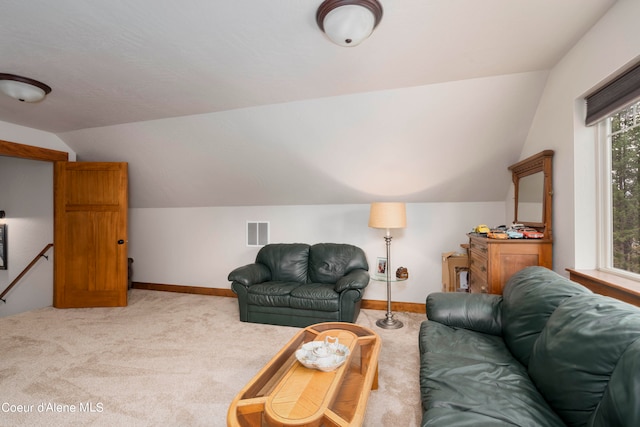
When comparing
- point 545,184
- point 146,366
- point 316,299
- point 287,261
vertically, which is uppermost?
point 545,184

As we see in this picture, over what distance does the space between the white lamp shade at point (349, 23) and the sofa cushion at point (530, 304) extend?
1.83 m

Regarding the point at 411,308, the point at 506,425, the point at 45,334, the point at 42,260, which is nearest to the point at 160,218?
the point at 42,260

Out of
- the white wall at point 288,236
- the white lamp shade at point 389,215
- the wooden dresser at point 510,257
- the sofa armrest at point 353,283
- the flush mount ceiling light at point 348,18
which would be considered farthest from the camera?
the white wall at point 288,236

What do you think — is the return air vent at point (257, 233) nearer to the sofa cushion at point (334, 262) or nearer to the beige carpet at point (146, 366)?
the sofa cushion at point (334, 262)

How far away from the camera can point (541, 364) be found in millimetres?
1412

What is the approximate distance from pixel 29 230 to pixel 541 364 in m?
6.08

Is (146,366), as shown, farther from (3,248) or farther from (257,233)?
(3,248)

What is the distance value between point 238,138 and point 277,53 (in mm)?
1567

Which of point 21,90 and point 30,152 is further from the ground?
point 21,90

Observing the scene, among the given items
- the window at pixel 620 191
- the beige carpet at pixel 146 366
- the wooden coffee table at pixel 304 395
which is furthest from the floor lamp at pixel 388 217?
the window at pixel 620 191

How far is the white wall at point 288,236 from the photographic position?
380cm

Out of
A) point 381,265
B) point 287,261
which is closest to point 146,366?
point 287,261

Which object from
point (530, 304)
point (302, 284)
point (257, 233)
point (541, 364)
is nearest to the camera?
point (541, 364)

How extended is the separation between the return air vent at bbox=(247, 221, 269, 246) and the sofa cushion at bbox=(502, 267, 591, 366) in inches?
126
